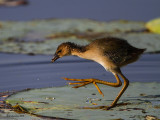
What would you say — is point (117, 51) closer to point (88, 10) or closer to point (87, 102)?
point (87, 102)

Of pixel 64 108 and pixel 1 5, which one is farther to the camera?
pixel 1 5

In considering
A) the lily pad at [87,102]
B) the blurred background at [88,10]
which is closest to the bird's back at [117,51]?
the lily pad at [87,102]

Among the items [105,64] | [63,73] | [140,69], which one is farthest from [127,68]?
[105,64]

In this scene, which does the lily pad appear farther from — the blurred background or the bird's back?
the blurred background

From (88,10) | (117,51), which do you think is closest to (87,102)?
(117,51)

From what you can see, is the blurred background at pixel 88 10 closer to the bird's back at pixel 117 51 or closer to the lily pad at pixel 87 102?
the lily pad at pixel 87 102

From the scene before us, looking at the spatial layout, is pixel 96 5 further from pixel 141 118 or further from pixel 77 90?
pixel 141 118
